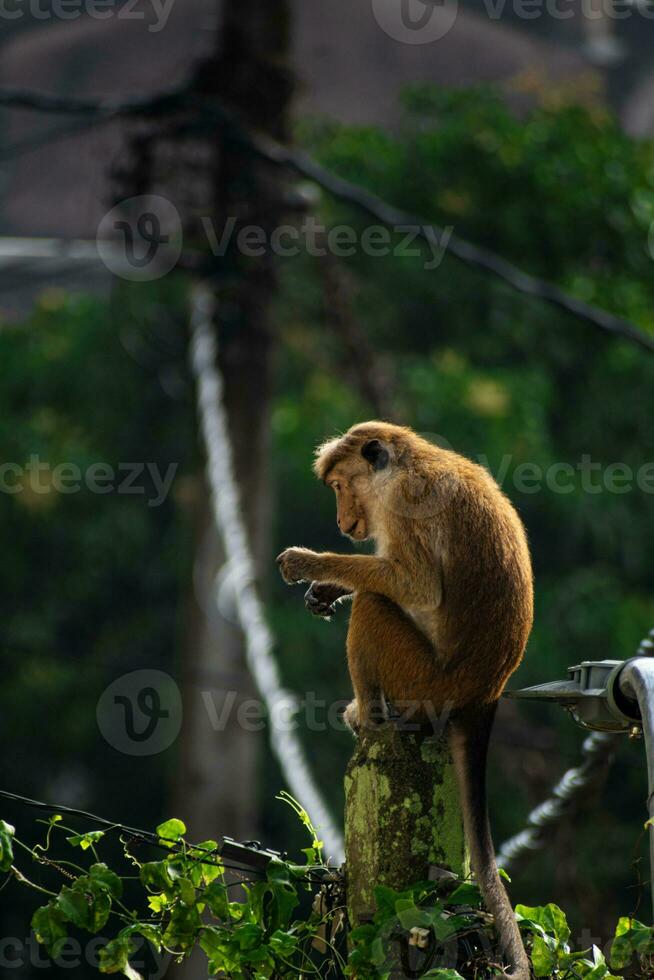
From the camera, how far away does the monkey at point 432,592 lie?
3.73 meters

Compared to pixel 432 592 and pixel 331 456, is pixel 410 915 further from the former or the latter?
pixel 331 456

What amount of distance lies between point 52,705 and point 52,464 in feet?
6.60

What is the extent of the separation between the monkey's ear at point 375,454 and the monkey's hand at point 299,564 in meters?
0.36

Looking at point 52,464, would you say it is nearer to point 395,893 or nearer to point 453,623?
point 453,623

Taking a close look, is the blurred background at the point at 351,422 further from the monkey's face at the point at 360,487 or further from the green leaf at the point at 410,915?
the green leaf at the point at 410,915

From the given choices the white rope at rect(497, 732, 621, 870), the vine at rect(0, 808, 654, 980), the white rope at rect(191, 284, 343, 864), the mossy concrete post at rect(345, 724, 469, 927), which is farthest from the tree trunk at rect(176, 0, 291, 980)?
→ the vine at rect(0, 808, 654, 980)

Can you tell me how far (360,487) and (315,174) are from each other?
300 cm

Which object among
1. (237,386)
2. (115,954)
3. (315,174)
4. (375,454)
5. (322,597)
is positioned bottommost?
(115,954)

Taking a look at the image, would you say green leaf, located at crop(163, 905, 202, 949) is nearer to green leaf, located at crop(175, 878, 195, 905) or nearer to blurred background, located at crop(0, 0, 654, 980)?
green leaf, located at crop(175, 878, 195, 905)

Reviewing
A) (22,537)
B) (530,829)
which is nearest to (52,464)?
(22,537)

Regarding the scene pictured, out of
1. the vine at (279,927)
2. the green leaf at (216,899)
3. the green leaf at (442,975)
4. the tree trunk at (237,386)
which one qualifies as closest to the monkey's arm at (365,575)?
the vine at (279,927)

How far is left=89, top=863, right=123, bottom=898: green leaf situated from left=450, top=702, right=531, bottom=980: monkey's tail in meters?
0.74

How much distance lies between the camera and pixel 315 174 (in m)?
6.99

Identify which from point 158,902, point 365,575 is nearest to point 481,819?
point 158,902
